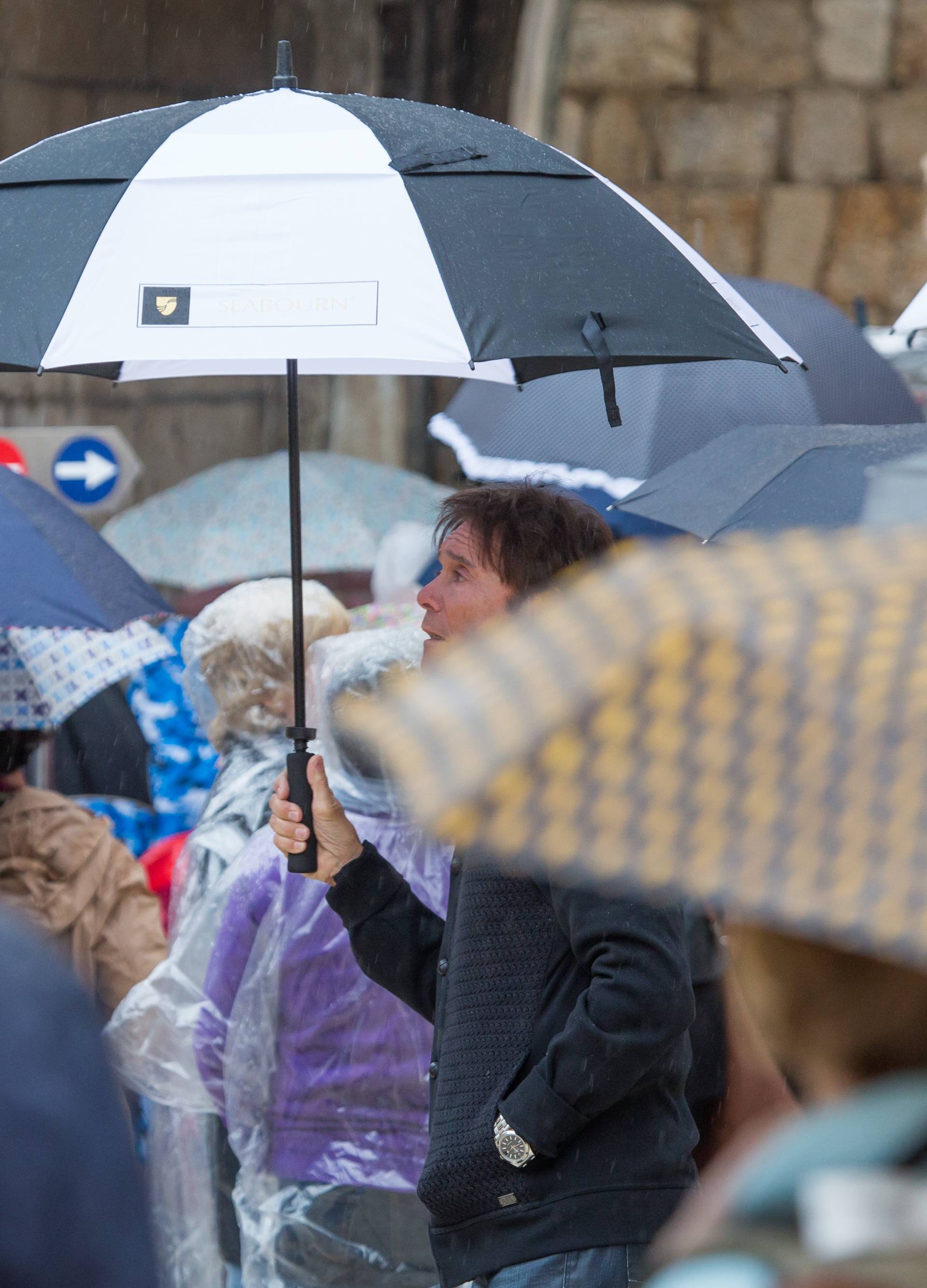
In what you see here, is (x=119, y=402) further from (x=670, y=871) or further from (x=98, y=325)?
(x=670, y=871)

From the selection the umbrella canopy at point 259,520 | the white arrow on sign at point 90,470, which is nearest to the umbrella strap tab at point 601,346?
the white arrow on sign at point 90,470

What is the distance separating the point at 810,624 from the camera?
729 millimetres

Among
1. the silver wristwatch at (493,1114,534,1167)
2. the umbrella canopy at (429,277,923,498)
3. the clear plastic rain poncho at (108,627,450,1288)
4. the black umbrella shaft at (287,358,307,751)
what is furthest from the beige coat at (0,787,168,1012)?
the umbrella canopy at (429,277,923,498)

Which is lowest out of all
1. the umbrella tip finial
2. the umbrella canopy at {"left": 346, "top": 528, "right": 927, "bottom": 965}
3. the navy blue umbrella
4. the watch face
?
the watch face

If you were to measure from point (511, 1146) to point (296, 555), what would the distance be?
0.95m

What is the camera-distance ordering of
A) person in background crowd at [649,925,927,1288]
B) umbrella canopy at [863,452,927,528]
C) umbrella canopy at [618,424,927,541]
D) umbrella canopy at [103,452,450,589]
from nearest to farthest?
person in background crowd at [649,925,927,1288]
umbrella canopy at [863,452,927,528]
umbrella canopy at [618,424,927,541]
umbrella canopy at [103,452,450,589]

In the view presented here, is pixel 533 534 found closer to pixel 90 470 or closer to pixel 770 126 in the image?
pixel 90 470

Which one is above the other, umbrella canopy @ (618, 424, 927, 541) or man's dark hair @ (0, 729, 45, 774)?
umbrella canopy @ (618, 424, 927, 541)

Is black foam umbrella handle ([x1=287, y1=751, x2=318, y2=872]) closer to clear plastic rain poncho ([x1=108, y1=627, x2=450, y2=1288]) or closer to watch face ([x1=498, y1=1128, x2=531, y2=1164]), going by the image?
clear plastic rain poncho ([x1=108, y1=627, x2=450, y2=1288])

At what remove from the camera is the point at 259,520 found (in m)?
6.29

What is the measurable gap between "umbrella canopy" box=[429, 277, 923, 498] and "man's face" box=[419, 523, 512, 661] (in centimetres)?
220

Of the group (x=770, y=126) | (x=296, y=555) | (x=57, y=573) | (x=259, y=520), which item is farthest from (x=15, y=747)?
(x=770, y=126)

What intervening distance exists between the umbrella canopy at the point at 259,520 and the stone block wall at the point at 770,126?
7.11 ft

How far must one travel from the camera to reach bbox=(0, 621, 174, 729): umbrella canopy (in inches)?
131
